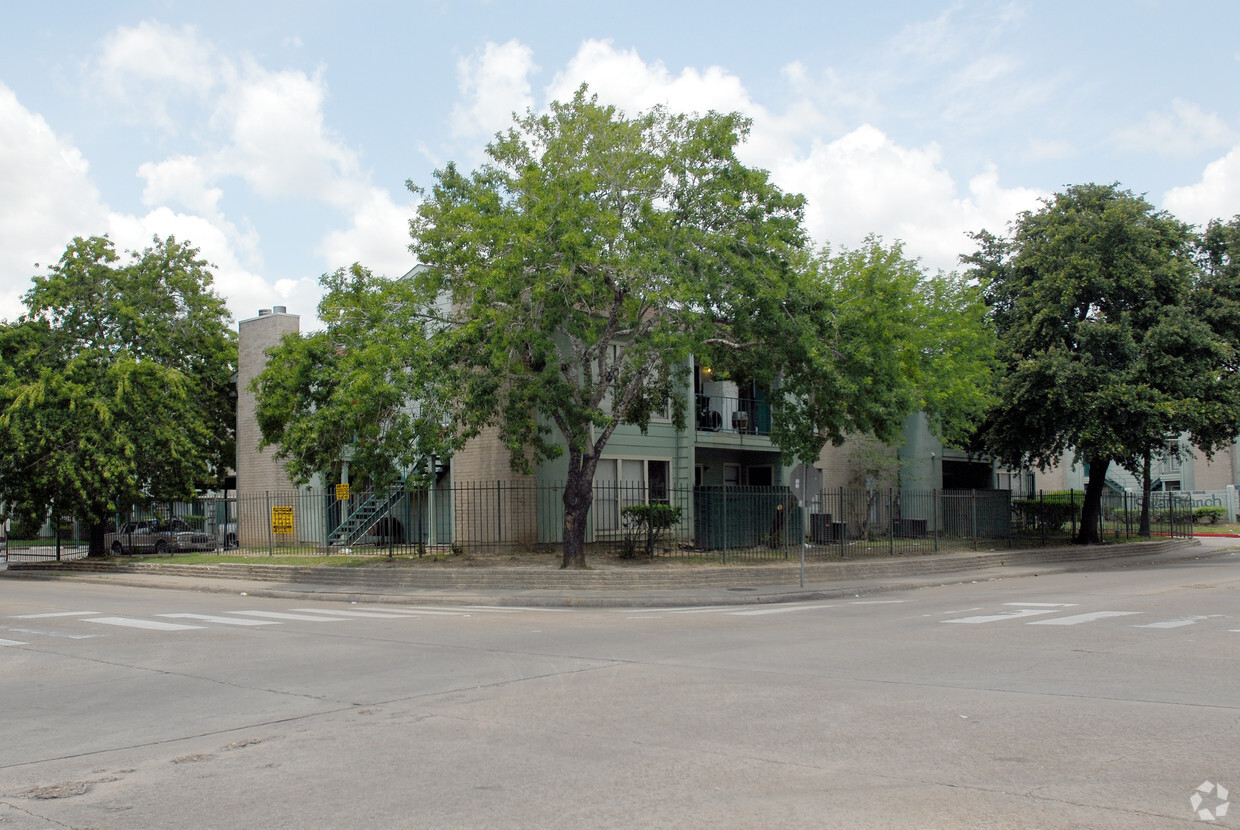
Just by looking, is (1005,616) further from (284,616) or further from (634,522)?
(634,522)

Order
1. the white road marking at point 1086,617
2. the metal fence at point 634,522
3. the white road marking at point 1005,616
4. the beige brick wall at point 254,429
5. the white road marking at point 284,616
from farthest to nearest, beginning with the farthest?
the beige brick wall at point 254,429
the metal fence at point 634,522
the white road marking at point 284,616
the white road marking at point 1005,616
the white road marking at point 1086,617

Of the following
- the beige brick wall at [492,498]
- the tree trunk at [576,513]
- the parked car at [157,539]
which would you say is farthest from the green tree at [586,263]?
the parked car at [157,539]

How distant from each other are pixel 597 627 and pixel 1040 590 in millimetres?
10959

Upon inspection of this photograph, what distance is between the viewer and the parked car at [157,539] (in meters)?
37.1

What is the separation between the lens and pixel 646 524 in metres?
27.4

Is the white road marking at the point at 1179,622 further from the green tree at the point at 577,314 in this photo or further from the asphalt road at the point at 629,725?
the green tree at the point at 577,314

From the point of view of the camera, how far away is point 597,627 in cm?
1442

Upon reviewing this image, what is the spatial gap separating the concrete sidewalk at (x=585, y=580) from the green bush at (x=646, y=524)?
214 cm

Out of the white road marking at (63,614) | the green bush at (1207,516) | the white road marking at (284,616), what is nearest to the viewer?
the white road marking at (284,616)

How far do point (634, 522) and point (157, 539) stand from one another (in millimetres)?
21040

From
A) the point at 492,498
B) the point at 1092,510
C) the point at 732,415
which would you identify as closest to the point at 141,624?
the point at 492,498

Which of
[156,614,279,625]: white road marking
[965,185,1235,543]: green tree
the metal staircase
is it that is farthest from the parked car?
[965,185,1235,543]: green tree

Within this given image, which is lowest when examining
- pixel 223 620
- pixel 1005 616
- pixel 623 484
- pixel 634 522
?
pixel 223 620

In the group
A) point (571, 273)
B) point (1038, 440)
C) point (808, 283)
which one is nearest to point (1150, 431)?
point (1038, 440)
